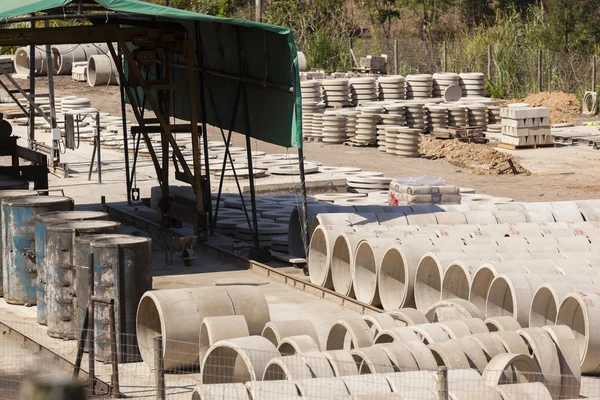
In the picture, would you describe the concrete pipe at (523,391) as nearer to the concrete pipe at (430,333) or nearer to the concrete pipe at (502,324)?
the concrete pipe at (430,333)

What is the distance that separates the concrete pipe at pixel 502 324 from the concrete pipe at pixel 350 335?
3.93 feet

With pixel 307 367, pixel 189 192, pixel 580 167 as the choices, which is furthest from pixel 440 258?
pixel 580 167

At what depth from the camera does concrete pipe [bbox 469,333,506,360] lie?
8664 millimetres

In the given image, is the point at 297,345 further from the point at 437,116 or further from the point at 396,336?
the point at 437,116

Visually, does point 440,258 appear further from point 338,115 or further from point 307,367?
point 338,115

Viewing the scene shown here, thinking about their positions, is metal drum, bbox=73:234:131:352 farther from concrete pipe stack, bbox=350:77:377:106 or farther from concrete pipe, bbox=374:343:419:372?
concrete pipe stack, bbox=350:77:377:106

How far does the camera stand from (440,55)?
1809 inches

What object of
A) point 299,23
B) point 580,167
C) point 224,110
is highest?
point 299,23

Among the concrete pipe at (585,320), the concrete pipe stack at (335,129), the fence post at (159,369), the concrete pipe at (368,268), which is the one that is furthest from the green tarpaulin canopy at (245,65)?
the concrete pipe stack at (335,129)

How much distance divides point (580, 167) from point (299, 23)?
27.2m

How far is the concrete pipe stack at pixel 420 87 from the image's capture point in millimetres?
39281

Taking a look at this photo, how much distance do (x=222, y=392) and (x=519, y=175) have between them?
20125mm

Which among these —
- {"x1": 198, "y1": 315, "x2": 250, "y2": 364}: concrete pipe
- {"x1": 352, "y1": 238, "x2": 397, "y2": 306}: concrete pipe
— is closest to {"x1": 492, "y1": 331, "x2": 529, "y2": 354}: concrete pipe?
{"x1": 198, "y1": 315, "x2": 250, "y2": 364}: concrete pipe

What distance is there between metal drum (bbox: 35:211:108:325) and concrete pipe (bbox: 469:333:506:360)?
5.46 meters
